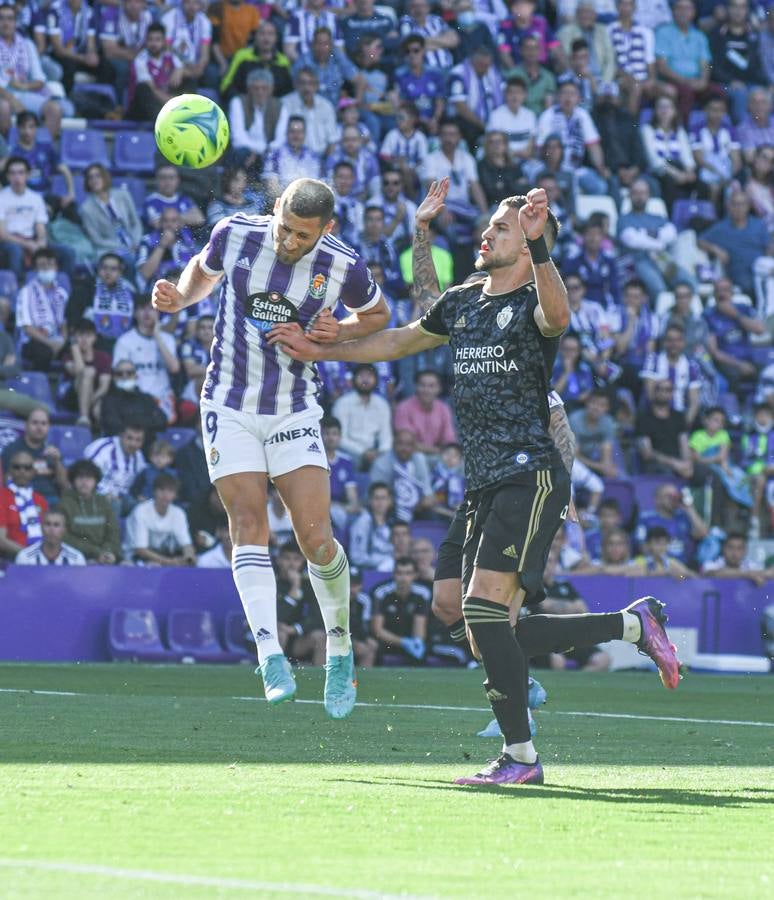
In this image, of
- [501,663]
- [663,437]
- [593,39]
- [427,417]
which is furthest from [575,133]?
[501,663]

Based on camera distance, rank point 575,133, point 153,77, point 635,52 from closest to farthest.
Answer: point 153,77 → point 575,133 → point 635,52

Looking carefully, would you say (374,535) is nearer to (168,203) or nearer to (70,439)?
(70,439)

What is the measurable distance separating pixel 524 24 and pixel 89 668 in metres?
11.9

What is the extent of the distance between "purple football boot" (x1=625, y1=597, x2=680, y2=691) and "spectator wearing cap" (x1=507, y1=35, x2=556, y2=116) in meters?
14.9

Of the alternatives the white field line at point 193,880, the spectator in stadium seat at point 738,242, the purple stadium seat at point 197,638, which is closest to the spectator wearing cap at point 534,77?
the spectator in stadium seat at point 738,242

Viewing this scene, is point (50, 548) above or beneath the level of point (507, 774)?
beneath

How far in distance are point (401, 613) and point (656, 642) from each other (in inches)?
A: 333

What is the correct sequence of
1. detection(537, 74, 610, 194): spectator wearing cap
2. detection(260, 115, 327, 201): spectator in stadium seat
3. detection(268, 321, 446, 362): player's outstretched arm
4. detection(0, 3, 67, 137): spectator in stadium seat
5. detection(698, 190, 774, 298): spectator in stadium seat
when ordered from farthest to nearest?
detection(698, 190, 774, 298): spectator in stadium seat, detection(537, 74, 610, 194): spectator wearing cap, detection(260, 115, 327, 201): spectator in stadium seat, detection(0, 3, 67, 137): spectator in stadium seat, detection(268, 321, 446, 362): player's outstretched arm

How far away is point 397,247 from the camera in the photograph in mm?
20312

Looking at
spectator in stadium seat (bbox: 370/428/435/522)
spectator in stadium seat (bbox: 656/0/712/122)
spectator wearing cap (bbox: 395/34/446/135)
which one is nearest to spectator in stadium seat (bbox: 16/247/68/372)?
spectator in stadium seat (bbox: 370/428/435/522)

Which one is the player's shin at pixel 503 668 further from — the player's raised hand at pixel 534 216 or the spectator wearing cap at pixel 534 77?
the spectator wearing cap at pixel 534 77

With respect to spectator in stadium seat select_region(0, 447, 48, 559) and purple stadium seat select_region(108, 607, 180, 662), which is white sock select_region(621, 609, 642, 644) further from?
spectator in stadium seat select_region(0, 447, 48, 559)

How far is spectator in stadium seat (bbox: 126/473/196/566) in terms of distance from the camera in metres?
17.0

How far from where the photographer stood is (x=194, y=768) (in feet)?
24.7
